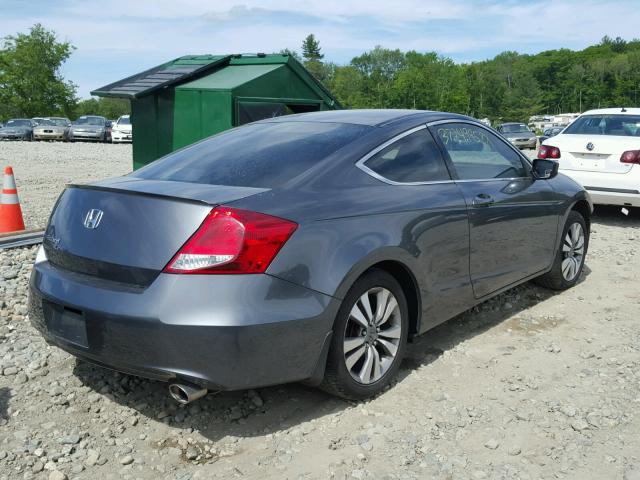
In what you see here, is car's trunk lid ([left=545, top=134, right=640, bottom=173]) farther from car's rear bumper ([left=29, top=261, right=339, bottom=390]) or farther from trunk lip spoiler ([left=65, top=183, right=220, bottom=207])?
trunk lip spoiler ([left=65, top=183, right=220, bottom=207])

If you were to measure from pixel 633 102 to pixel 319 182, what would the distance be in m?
167

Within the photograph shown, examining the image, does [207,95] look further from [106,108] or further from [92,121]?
[106,108]

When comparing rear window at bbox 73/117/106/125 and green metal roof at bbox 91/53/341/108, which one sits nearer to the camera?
green metal roof at bbox 91/53/341/108

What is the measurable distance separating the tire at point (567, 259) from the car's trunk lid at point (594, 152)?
126 inches

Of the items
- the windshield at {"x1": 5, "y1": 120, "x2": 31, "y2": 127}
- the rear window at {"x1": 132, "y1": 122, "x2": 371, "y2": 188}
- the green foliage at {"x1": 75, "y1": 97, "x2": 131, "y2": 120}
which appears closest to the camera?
the rear window at {"x1": 132, "y1": 122, "x2": 371, "y2": 188}

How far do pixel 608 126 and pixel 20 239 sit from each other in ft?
24.7

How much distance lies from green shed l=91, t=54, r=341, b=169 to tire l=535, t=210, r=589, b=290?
377cm

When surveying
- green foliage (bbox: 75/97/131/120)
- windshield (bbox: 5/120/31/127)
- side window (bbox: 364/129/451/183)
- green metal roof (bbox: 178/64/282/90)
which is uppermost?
green metal roof (bbox: 178/64/282/90)

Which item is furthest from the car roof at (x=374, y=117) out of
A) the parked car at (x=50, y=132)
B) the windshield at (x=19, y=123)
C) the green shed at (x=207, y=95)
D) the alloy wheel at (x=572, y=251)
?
the windshield at (x=19, y=123)

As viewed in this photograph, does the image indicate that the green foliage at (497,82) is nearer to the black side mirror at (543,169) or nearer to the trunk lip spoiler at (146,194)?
the black side mirror at (543,169)

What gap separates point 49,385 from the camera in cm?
381

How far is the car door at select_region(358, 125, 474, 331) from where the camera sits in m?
3.79

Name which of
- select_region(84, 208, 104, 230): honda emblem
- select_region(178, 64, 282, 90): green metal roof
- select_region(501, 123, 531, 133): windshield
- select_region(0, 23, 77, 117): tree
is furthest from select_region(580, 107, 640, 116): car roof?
select_region(0, 23, 77, 117): tree

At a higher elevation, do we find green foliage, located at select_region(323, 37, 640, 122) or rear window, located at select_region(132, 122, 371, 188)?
green foliage, located at select_region(323, 37, 640, 122)
